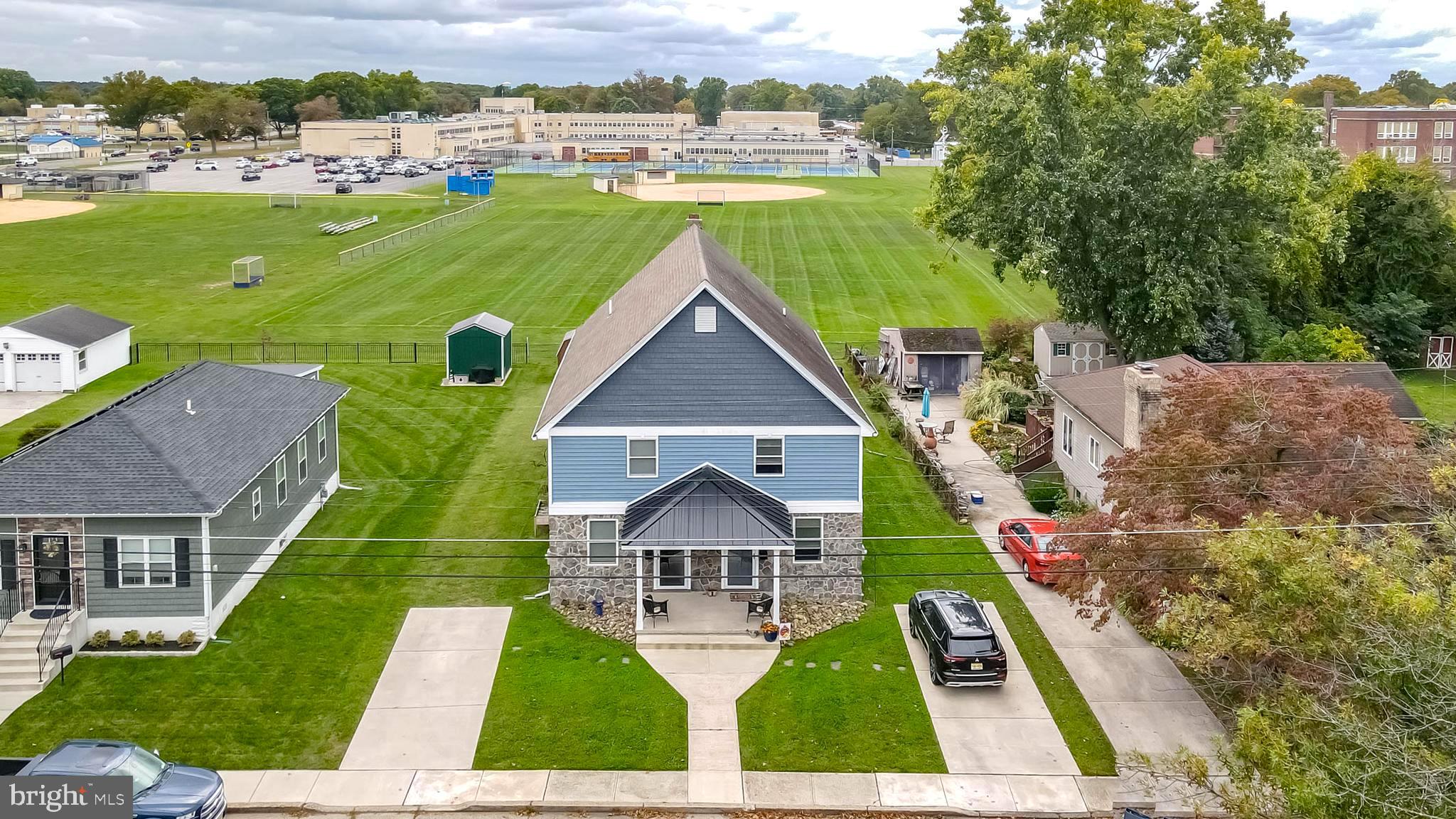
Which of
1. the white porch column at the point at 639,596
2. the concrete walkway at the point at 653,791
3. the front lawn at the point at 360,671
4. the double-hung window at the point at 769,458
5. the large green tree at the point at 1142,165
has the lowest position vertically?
the concrete walkway at the point at 653,791

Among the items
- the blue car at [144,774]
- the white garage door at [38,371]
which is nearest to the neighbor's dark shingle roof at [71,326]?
the white garage door at [38,371]

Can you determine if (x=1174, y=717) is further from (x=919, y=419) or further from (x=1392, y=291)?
(x=1392, y=291)

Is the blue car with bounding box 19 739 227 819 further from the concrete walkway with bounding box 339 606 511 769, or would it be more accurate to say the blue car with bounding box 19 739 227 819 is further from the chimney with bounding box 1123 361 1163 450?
the chimney with bounding box 1123 361 1163 450

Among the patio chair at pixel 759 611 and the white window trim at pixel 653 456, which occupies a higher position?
the white window trim at pixel 653 456

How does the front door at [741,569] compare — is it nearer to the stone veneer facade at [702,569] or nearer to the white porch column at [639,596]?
the stone veneer facade at [702,569]

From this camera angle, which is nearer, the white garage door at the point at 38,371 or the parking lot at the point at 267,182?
the white garage door at the point at 38,371

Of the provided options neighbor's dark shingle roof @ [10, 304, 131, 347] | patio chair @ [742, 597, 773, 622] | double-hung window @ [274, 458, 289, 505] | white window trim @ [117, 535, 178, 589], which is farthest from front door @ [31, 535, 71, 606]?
neighbor's dark shingle roof @ [10, 304, 131, 347]

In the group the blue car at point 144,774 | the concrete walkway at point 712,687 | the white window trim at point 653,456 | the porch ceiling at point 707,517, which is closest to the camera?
the blue car at point 144,774
